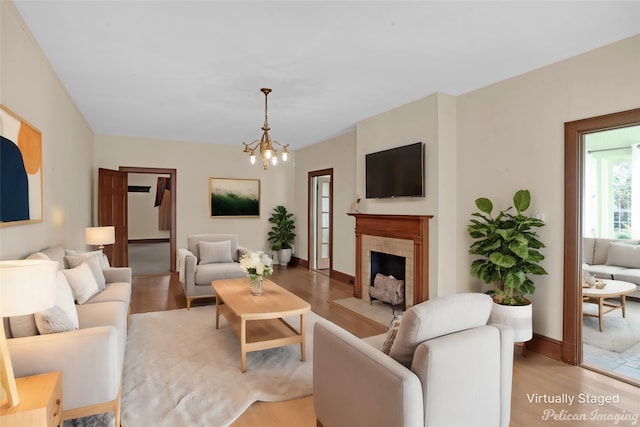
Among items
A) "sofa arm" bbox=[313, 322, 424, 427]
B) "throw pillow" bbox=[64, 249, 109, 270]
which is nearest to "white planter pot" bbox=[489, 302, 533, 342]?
"sofa arm" bbox=[313, 322, 424, 427]

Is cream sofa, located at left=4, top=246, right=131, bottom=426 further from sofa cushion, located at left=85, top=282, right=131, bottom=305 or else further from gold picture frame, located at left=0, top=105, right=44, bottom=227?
sofa cushion, located at left=85, top=282, right=131, bottom=305

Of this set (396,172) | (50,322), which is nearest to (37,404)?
(50,322)

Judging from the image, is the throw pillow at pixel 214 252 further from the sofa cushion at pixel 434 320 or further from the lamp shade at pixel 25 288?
the sofa cushion at pixel 434 320

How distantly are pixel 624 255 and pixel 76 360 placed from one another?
669 cm

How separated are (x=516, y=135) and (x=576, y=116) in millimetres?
551

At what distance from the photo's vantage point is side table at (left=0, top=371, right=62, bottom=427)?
5.13 ft

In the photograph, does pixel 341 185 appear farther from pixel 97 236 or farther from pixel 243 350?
pixel 243 350

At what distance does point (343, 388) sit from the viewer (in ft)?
6.36

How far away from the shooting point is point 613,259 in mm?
5465

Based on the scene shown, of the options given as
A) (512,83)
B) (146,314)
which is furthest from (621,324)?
(146,314)

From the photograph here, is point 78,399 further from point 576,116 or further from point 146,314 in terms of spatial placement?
point 576,116

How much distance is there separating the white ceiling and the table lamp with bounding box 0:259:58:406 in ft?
5.93

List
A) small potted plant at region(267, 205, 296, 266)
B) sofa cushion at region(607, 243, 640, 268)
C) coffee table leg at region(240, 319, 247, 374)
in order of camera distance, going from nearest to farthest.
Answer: coffee table leg at region(240, 319, 247, 374) → sofa cushion at region(607, 243, 640, 268) → small potted plant at region(267, 205, 296, 266)

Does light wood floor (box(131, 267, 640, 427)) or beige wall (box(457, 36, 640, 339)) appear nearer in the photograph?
light wood floor (box(131, 267, 640, 427))
